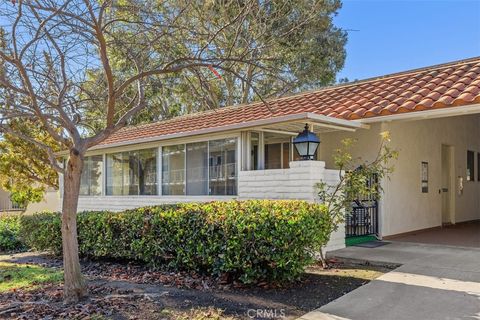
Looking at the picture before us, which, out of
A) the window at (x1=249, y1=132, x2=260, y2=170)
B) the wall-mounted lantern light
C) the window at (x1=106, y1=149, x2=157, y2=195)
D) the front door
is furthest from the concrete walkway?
the window at (x1=106, y1=149, x2=157, y2=195)

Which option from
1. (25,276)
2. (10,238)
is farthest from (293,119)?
(10,238)

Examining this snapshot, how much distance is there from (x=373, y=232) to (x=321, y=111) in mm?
3011

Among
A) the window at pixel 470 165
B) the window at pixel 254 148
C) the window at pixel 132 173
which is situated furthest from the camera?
the window at pixel 470 165

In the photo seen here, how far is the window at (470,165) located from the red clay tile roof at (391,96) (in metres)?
4.62

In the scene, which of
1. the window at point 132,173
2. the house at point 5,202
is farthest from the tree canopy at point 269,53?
the house at point 5,202

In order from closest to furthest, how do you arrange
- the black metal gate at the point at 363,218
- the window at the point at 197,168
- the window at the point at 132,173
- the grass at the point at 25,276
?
1. the grass at the point at 25,276
2. the black metal gate at the point at 363,218
3. the window at the point at 197,168
4. the window at the point at 132,173

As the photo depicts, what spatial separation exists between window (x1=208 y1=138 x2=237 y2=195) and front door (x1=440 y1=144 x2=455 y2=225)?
21.5ft

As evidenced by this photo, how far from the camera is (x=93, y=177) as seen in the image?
→ 47.9ft

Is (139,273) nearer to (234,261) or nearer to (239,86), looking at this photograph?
(234,261)

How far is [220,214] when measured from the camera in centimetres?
668

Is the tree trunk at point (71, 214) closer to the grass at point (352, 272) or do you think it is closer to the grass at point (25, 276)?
the grass at point (25, 276)

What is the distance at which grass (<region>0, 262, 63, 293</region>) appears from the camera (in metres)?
7.29

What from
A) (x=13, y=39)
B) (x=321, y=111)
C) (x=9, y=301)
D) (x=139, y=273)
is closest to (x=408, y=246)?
(x=321, y=111)

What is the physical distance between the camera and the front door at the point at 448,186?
40.5 ft
